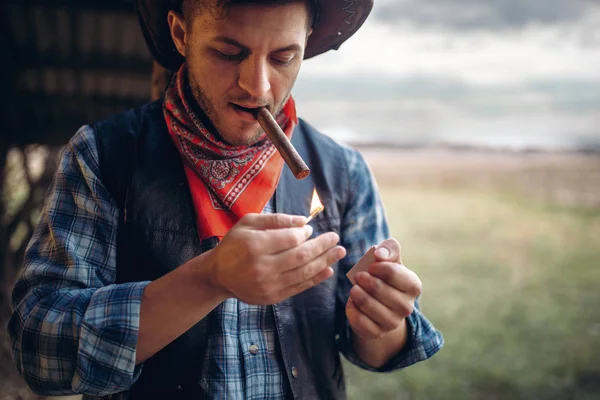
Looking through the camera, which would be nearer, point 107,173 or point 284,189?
point 107,173

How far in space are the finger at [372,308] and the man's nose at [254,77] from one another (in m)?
0.65

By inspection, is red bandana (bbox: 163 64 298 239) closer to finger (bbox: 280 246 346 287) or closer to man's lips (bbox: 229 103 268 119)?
man's lips (bbox: 229 103 268 119)

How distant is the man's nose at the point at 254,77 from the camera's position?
1.45 metres

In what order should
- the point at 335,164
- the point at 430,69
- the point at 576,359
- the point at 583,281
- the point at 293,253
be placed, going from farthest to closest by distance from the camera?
the point at 430,69 < the point at 583,281 < the point at 576,359 < the point at 335,164 < the point at 293,253

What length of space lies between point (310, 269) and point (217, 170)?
1.91 ft

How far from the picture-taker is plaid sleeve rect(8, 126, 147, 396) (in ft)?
4.30

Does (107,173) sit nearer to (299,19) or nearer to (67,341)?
(67,341)

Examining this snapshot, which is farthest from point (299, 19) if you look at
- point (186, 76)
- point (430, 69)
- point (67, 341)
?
point (430, 69)

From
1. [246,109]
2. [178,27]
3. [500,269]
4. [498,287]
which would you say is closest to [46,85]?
[178,27]

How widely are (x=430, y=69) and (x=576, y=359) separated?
5.45 metres

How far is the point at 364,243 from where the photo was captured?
1807 millimetres

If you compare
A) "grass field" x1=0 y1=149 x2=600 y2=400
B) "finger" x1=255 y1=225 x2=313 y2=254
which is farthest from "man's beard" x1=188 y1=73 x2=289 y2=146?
"grass field" x1=0 y1=149 x2=600 y2=400

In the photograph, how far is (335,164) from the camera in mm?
1836

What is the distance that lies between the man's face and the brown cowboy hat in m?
0.18
